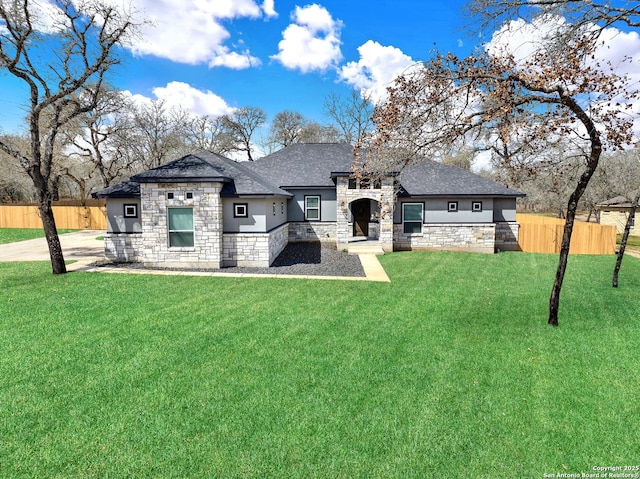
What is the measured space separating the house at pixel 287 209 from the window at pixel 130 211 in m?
0.04

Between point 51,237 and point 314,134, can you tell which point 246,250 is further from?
point 314,134

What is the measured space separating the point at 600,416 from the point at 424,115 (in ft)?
16.5

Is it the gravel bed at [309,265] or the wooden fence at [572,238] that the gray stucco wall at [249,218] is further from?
the wooden fence at [572,238]

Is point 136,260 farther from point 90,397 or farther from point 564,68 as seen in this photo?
point 564,68

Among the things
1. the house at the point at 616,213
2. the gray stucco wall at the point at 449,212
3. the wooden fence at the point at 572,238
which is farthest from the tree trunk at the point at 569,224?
the house at the point at 616,213

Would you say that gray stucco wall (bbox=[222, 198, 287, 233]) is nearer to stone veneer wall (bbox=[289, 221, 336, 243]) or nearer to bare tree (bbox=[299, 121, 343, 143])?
stone veneer wall (bbox=[289, 221, 336, 243])

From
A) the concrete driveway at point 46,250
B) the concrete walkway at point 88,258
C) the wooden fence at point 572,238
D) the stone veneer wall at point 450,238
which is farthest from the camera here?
the stone veneer wall at point 450,238

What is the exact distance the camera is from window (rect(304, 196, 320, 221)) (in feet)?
60.7

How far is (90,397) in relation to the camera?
4262 millimetres

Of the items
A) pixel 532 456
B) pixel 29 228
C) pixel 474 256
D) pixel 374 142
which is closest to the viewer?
pixel 532 456

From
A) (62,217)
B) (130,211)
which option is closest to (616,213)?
(130,211)

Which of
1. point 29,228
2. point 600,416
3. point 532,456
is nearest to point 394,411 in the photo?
point 532,456

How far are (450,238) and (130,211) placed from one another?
45.5 ft

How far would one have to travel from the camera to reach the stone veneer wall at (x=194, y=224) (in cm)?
1191
